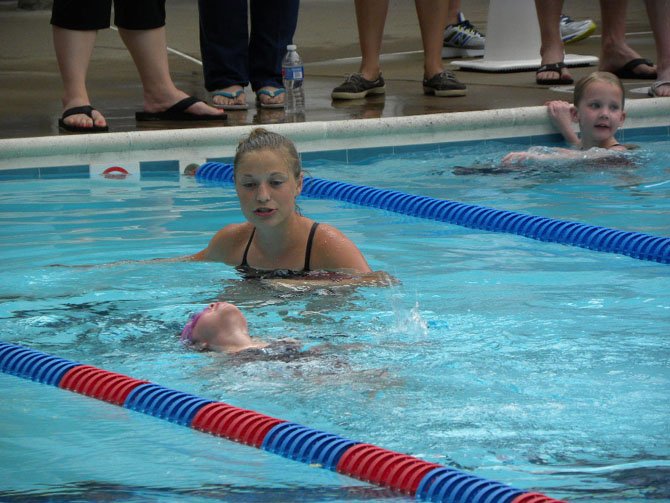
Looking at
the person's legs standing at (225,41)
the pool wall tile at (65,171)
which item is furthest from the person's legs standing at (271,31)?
the pool wall tile at (65,171)

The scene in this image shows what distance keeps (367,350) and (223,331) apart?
52cm

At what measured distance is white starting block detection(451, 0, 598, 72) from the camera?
33.3 feet

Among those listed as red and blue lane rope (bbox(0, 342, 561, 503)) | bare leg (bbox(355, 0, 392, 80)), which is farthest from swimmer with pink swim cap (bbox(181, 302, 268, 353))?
bare leg (bbox(355, 0, 392, 80))

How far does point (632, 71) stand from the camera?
9.45 m

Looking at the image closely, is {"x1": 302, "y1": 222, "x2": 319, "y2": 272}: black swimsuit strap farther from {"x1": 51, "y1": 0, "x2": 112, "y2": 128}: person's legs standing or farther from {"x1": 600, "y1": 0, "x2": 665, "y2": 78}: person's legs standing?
{"x1": 600, "y1": 0, "x2": 665, "y2": 78}: person's legs standing

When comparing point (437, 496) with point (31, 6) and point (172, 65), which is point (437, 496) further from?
point (31, 6)

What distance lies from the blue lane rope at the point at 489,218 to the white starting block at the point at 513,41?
365 cm

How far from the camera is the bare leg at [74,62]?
23.6ft

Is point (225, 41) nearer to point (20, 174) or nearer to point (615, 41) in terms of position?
point (20, 174)

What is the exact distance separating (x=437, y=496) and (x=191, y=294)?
2.40 m

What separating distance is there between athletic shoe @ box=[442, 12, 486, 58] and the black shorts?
4.31 m

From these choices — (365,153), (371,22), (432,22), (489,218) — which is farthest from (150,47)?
(489,218)

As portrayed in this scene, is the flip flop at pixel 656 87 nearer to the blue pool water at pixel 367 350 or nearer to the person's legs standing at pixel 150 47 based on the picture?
the blue pool water at pixel 367 350

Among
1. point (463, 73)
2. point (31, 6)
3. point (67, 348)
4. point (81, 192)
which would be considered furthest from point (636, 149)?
point (31, 6)
